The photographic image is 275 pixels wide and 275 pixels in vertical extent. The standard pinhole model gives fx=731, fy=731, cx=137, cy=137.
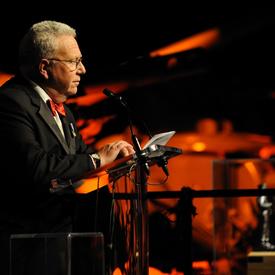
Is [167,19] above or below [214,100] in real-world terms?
above

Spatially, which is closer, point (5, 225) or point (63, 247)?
point (63, 247)

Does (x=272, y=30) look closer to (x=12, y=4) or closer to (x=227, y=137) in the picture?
(x=227, y=137)

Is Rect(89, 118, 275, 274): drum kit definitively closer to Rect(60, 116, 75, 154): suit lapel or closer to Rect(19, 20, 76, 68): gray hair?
Rect(60, 116, 75, 154): suit lapel

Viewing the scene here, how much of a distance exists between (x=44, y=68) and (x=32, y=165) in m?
0.44

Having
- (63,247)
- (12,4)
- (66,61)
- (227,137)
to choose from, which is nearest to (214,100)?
(227,137)

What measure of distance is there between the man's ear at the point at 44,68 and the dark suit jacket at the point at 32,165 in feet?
0.37

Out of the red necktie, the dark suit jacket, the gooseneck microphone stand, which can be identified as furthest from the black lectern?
the red necktie

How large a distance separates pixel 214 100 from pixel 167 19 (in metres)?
0.74

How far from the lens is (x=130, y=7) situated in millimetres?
5520

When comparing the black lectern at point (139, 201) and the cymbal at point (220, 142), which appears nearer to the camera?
the black lectern at point (139, 201)

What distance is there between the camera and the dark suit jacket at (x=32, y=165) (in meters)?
2.49

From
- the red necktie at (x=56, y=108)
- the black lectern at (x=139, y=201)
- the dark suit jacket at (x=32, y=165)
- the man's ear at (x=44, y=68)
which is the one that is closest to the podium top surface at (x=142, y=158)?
the black lectern at (x=139, y=201)

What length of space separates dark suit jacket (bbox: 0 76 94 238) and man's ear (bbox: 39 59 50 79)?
113 mm

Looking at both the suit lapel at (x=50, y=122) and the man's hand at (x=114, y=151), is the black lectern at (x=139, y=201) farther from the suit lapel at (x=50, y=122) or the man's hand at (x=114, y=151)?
the suit lapel at (x=50, y=122)
